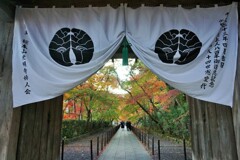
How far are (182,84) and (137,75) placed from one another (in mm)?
14145

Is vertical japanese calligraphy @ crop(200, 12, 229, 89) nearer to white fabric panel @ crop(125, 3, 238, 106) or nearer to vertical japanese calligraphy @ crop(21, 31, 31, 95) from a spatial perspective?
white fabric panel @ crop(125, 3, 238, 106)

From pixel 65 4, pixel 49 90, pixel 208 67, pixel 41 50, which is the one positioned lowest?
pixel 49 90

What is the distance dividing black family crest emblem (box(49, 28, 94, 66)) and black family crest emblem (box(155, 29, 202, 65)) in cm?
125

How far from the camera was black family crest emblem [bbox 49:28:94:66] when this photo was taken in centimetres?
380

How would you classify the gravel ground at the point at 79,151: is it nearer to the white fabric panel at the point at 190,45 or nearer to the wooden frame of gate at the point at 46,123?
the wooden frame of gate at the point at 46,123

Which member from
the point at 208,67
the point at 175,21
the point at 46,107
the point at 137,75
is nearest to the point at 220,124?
the point at 208,67

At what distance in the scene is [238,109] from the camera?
3.56 meters

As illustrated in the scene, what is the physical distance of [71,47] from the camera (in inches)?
152

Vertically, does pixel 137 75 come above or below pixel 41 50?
above

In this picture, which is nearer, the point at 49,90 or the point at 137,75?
the point at 49,90

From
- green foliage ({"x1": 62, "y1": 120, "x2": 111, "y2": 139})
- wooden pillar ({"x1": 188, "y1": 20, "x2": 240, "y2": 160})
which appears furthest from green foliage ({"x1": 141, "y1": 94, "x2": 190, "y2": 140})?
wooden pillar ({"x1": 188, "y1": 20, "x2": 240, "y2": 160})

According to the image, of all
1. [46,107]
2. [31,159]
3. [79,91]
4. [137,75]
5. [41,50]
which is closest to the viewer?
[41,50]

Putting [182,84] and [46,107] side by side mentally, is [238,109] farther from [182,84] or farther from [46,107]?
[46,107]

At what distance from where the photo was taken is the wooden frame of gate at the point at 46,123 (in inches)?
143
